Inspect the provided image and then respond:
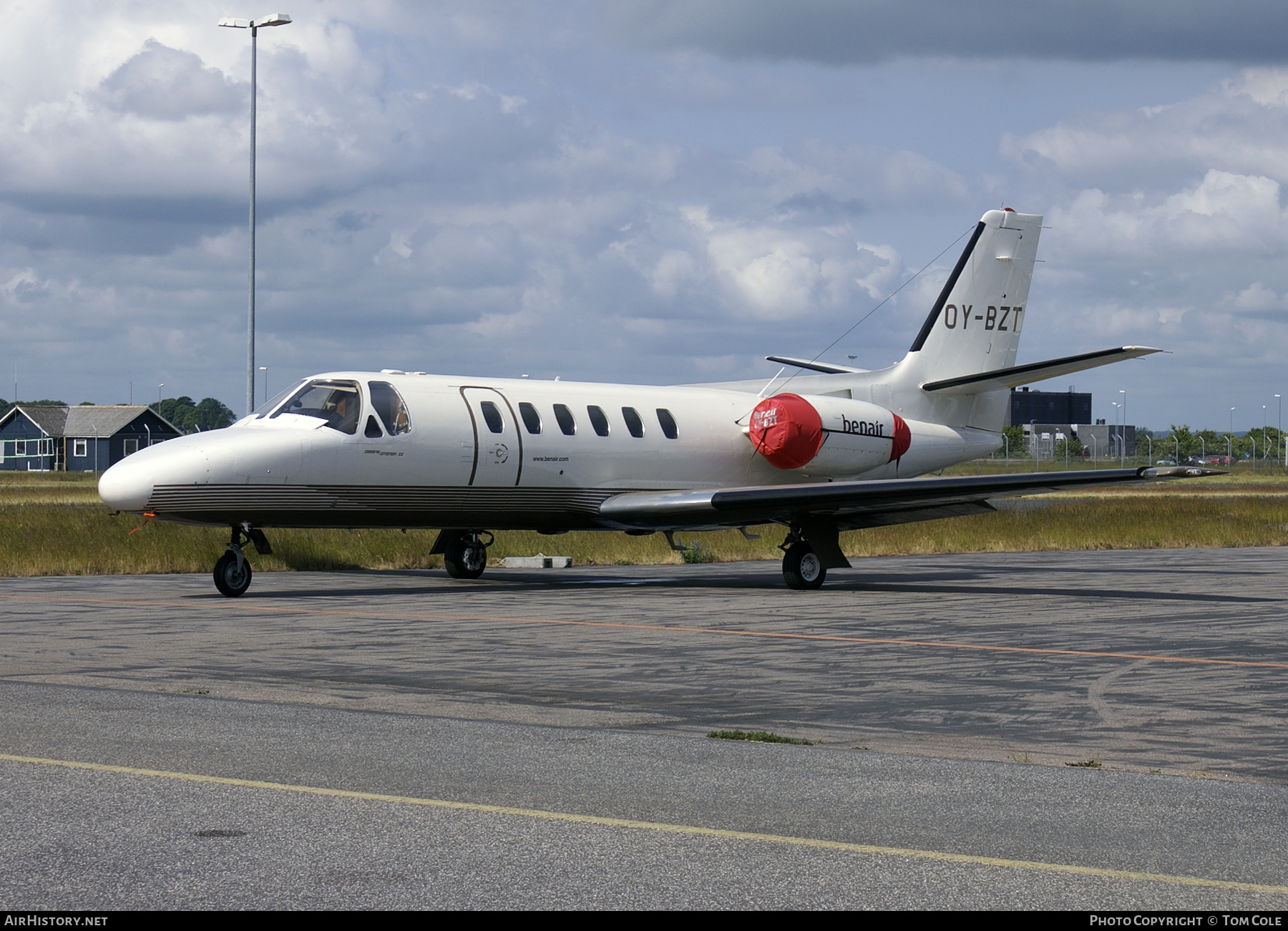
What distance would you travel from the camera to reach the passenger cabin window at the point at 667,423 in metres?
24.2

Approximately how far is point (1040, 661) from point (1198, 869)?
7.82 m

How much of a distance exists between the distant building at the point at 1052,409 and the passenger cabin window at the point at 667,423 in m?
131

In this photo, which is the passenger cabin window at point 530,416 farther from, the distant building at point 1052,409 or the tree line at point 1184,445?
the distant building at point 1052,409

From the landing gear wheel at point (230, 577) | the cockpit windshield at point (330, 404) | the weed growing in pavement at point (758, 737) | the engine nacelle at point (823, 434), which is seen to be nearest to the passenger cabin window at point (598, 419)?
the engine nacelle at point (823, 434)

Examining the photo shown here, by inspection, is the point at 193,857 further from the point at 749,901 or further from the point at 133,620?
the point at 133,620

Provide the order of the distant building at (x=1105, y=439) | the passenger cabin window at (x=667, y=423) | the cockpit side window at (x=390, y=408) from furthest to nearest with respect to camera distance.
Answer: the distant building at (x=1105, y=439), the passenger cabin window at (x=667, y=423), the cockpit side window at (x=390, y=408)

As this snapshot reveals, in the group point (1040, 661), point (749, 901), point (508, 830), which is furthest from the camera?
point (1040, 661)

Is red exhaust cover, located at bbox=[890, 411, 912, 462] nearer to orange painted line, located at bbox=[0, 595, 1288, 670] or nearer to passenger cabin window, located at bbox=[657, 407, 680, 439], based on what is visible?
passenger cabin window, located at bbox=[657, 407, 680, 439]

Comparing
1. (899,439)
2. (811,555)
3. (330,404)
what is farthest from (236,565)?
(899,439)

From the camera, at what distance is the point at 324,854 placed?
5.98 metres

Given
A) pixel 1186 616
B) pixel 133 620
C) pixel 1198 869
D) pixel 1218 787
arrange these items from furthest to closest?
1. pixel 1186 616
2. pixel 133 620
3. pixel 1218 787
4. pixel 1198 869

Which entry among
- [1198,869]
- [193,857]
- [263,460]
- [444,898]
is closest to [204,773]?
[193,857]

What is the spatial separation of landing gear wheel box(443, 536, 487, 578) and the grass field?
435cm

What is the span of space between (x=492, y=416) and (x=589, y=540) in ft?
33.7
